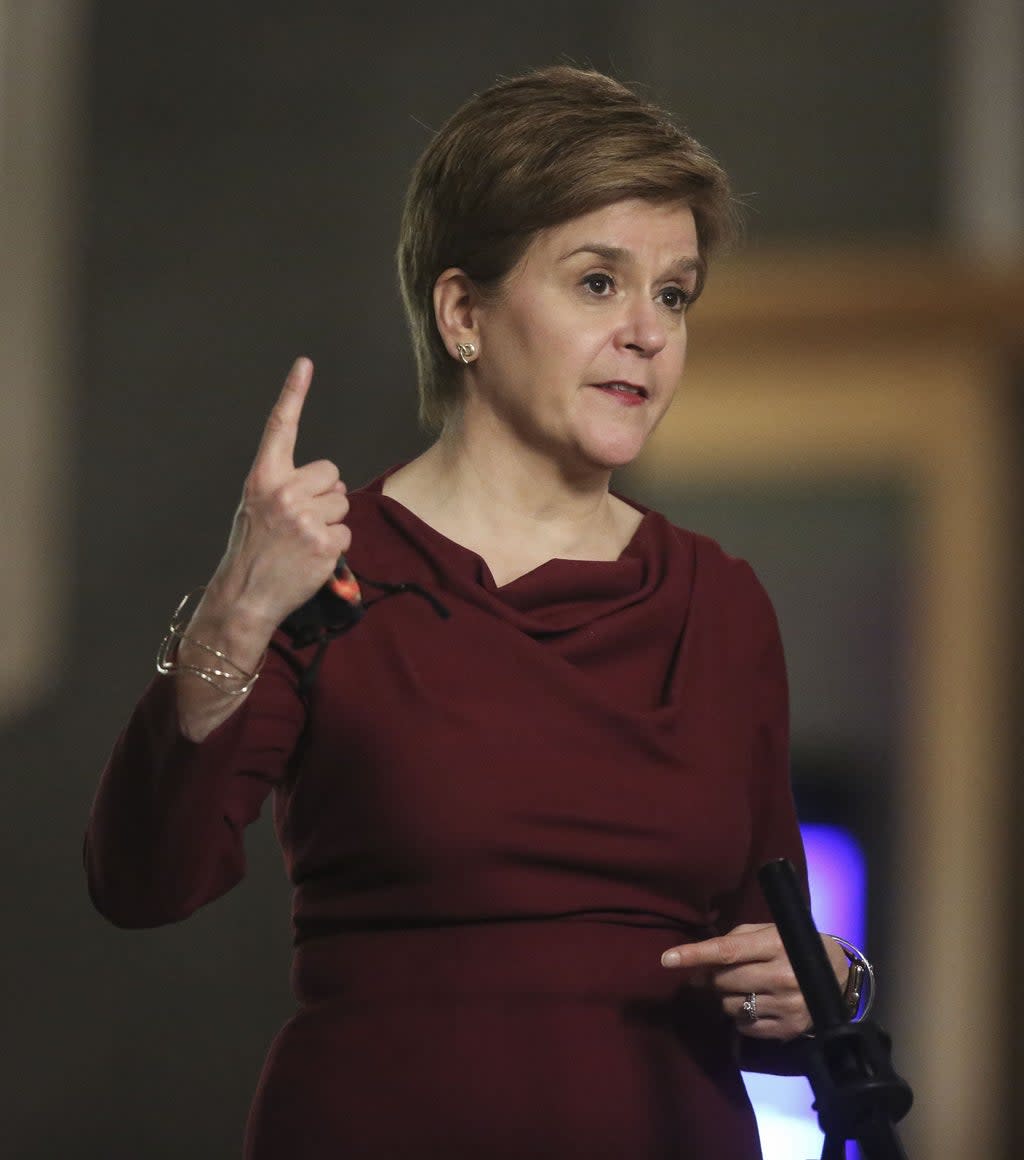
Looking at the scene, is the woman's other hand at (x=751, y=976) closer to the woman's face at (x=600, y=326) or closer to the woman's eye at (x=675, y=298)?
the woman's face at (x=600, y=326)

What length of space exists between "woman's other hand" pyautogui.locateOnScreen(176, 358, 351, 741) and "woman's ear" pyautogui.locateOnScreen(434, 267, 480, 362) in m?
0.31

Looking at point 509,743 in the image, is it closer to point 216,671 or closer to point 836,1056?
point 216,671

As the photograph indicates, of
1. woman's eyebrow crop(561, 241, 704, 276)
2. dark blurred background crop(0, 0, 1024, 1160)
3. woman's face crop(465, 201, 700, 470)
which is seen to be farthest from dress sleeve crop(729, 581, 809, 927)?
dark blurred background crop(0, 0, 1024, 1160)

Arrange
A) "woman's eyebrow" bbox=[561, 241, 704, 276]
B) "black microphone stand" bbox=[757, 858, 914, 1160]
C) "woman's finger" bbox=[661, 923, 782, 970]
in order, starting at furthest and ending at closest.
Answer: "woman's eyebrow" bbox=[561, 241, 704, 276], "woman's finger" bbox=[661, 923, 782, 970], "black microphone stand" bbox=[757, 858, 914, 1160]

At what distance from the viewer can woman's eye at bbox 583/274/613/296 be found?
4.62 ft

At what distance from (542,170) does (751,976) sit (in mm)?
625

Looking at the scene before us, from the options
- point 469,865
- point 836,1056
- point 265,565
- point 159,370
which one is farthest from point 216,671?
point 159,370

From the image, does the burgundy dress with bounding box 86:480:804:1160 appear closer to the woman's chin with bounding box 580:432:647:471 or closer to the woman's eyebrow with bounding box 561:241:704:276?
the woman's chin with bounding box 580:432:647:471

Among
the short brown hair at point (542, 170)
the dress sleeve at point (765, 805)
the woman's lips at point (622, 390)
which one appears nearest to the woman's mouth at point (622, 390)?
the woman's lips at point (622, 390)

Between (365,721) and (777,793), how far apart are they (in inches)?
14.6

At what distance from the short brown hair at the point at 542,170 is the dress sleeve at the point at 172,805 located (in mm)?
396

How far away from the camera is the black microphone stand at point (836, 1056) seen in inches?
42.4

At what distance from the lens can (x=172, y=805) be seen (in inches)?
47.5

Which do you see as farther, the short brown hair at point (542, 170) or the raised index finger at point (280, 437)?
the short brown hair at point (542, 170)
